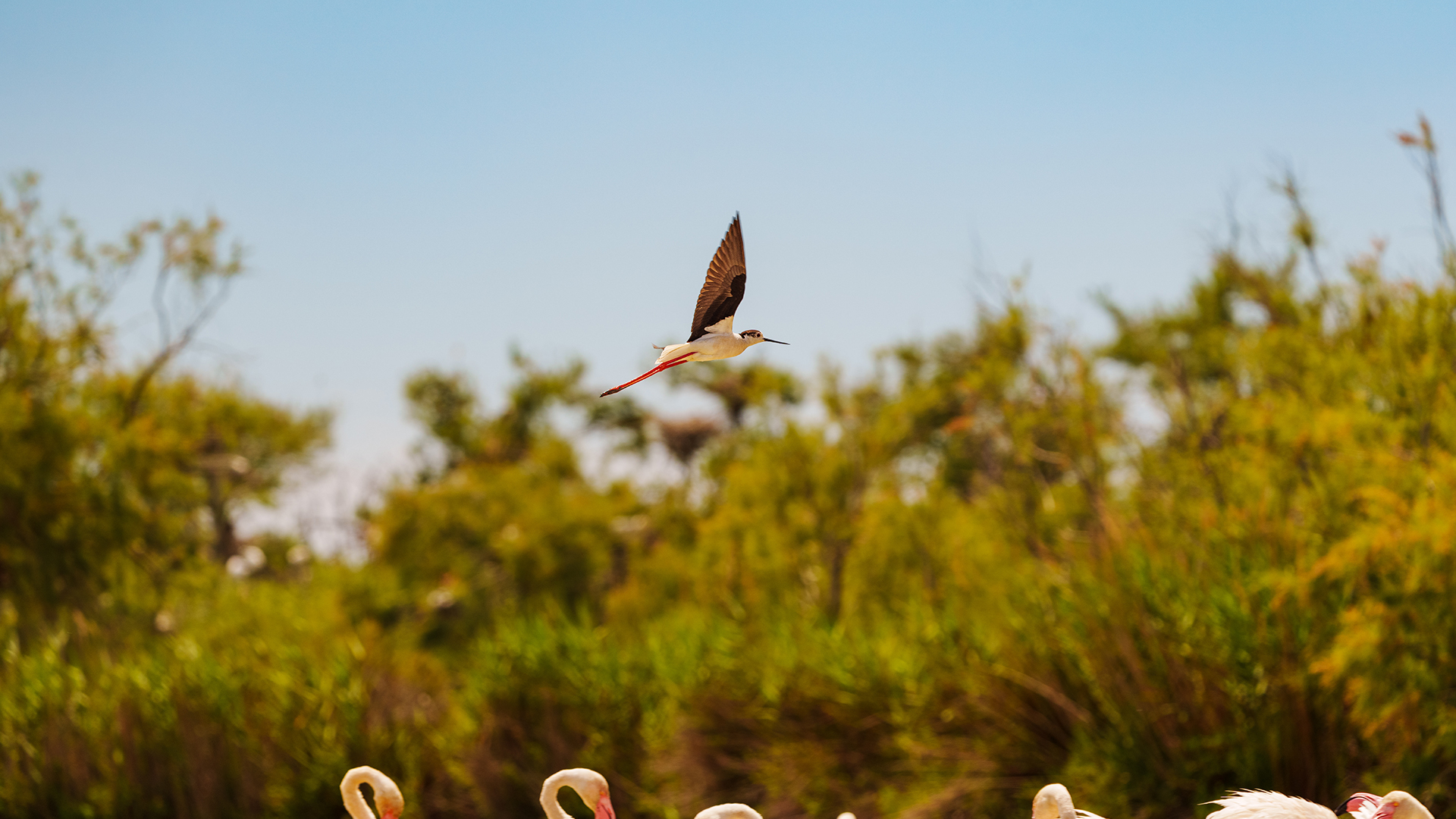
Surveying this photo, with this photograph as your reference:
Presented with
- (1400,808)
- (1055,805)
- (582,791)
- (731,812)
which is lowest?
(1400,808)

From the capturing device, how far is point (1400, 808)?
10.6 ft

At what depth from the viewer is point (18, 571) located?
11594 mm

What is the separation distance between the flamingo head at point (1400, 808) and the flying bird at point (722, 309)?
2916 millimetres

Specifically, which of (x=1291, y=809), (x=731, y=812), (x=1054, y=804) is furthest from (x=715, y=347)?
(x=1054, y=804)

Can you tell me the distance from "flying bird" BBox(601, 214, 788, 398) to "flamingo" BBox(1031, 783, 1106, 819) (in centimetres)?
276

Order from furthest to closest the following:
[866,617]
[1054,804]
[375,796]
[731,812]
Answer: [866,617] < [375,796] < [1054,804] < [731,812]

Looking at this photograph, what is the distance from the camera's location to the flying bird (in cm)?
125

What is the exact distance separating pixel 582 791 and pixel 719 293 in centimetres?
284

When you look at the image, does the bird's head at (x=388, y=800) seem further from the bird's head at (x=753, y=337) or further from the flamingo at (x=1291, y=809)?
the bird's head at (x=753, y=337)

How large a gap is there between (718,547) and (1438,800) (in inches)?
315

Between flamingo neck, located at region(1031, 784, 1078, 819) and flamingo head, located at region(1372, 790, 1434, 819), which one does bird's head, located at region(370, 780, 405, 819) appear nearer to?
flamingo neck, located at region(1031, 784, 1078, 819)

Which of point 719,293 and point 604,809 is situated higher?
point 719,293

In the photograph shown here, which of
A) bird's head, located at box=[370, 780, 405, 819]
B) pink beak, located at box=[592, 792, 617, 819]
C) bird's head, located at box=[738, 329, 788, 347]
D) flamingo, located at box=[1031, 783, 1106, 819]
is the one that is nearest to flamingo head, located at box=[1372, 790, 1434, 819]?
flamingo, located at box=[1031, 783, 1106, 819]

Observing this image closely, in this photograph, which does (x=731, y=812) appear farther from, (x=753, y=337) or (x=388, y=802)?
(x=753, y=337)
